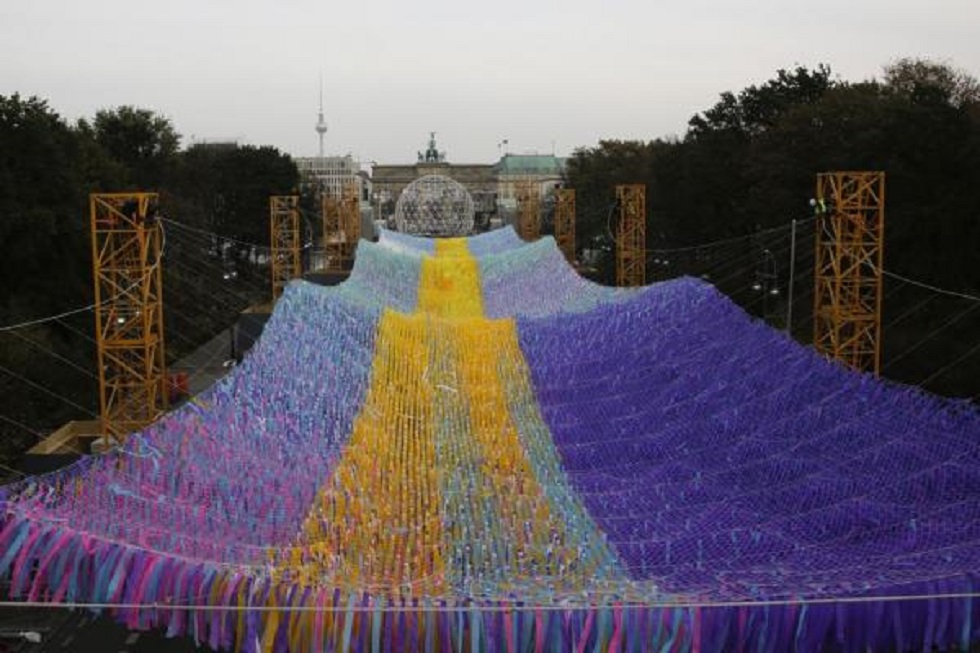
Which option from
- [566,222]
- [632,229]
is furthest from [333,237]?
[632,229]

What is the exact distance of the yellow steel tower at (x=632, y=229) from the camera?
91.2 feet

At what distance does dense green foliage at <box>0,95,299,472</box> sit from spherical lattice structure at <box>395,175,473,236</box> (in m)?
14.1

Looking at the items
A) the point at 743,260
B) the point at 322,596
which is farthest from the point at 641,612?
the point at 743,260

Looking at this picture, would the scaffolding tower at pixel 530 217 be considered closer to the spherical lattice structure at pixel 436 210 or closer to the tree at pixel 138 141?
the spherical lattice structure at pixel 436 210

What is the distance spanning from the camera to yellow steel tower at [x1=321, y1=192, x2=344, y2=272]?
35481 mm

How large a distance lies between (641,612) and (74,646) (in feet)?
31.6

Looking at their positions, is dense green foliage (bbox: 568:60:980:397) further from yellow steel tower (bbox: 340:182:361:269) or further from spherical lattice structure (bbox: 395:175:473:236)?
spherical lattice structure (bbox: 395:175:473:236)

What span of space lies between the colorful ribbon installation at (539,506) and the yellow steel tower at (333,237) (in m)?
23.0

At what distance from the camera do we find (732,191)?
128 ft

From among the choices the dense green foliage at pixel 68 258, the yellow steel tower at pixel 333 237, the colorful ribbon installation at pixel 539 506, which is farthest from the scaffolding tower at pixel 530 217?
the colorful ribbon installation at pixel 539 506

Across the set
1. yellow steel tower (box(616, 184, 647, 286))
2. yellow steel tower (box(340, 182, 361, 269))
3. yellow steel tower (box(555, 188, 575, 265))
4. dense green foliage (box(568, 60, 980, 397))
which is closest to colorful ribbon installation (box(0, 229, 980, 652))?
dense green foliage (box(568, 60, 980, 397))

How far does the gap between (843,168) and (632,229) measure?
6.21m

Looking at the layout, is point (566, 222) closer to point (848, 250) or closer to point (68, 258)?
point (68, 258)

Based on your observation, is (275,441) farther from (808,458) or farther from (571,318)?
(571,318)
